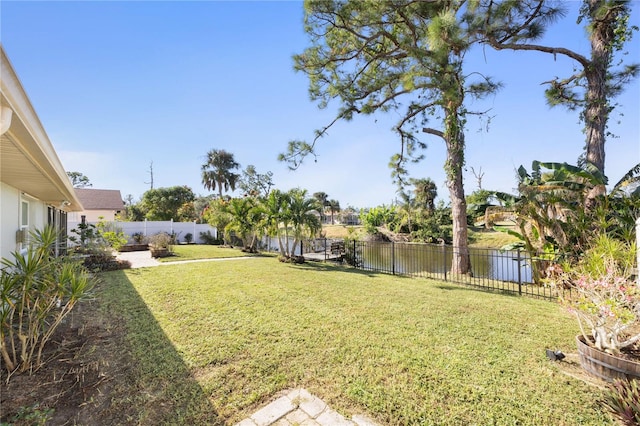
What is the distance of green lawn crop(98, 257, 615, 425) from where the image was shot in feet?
8.27

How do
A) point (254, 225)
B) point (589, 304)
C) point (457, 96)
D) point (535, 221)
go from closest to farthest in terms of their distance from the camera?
1. point (589, 304)
2. point (535, 221)
3. point (457, 96)
4. point (254, 225)

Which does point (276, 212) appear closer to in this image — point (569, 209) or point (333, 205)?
point (569, 209)

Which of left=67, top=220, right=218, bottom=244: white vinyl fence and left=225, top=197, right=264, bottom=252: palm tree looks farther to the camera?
left=67, top=220, right=218, bottom=244: white vinyl fence

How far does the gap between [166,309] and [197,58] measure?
7188 mm

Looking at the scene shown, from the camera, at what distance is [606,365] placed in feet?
9.64

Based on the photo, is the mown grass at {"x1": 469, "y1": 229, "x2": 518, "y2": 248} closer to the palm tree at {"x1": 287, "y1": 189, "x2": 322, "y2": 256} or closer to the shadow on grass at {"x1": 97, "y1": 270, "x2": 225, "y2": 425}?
the palm tree at {"x1": 287, "y1": 189, "x2": 322, "y2": 256}

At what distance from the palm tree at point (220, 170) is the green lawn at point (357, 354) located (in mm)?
31276

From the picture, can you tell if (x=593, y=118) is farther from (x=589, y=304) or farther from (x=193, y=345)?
(x=193, y=345)

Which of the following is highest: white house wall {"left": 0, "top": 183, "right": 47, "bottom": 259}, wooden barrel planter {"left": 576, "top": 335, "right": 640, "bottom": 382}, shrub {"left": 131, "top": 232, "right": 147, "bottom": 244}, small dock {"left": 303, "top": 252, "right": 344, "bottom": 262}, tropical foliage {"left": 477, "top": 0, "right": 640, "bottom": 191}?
tropical foliage {"left": 477, "top": 0, "right": 640, "bottom": 191}

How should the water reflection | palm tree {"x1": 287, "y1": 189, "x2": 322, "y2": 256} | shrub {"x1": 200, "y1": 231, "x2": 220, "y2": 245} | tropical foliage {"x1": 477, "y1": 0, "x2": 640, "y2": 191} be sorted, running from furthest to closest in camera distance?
shrub {"x1": 200, "y1": 231, "x2": 220, "y2": 245} → palm tree {"x1": 287, "y1": 189, "x2": 322, "y2": 256} → the water reflection → tropical foliage {"x1": 477, "y1": 0, "x2": 640, "y2": 191}

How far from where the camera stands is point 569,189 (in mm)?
7637

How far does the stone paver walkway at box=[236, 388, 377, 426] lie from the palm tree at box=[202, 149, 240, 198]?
3633 cm

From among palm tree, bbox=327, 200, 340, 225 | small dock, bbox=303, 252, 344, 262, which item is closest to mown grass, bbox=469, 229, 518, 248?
small dock, bbox=303, 252, 344, 262

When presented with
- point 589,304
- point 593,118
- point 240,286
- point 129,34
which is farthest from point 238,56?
point 593,118
